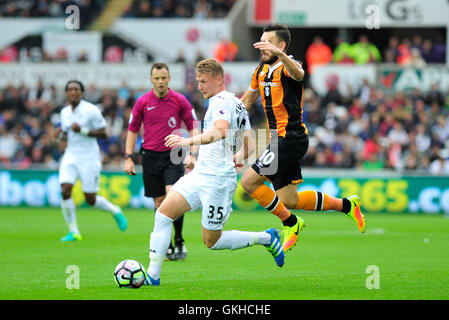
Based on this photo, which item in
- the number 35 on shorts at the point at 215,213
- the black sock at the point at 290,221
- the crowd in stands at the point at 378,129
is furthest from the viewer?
the crowd in stands at the point at 378,129

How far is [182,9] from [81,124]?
63.9ft

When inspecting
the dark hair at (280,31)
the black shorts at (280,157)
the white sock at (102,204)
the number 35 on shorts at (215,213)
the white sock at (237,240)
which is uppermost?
the dark hair at (280,31)

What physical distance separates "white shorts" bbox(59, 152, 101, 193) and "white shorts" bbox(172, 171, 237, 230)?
6.32 metres

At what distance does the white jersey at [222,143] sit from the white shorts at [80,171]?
632 centimetres

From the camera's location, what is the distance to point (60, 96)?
3009 centimetres

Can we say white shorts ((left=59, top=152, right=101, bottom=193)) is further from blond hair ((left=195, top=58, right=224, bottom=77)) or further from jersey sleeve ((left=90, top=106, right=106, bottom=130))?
blond hair ((left=195, top=58, right=224, bottom=77))

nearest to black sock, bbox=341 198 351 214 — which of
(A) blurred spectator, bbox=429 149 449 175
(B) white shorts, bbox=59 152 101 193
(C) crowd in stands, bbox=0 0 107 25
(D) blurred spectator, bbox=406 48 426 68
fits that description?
(B) white shorts, bbox=59 152 101 193

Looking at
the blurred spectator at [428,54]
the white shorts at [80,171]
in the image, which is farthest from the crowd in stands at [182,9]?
the white shorts at [80,171]

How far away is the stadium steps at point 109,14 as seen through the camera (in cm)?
3534

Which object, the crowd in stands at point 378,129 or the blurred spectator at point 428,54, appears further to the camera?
the blurred spectator at point 428,54
